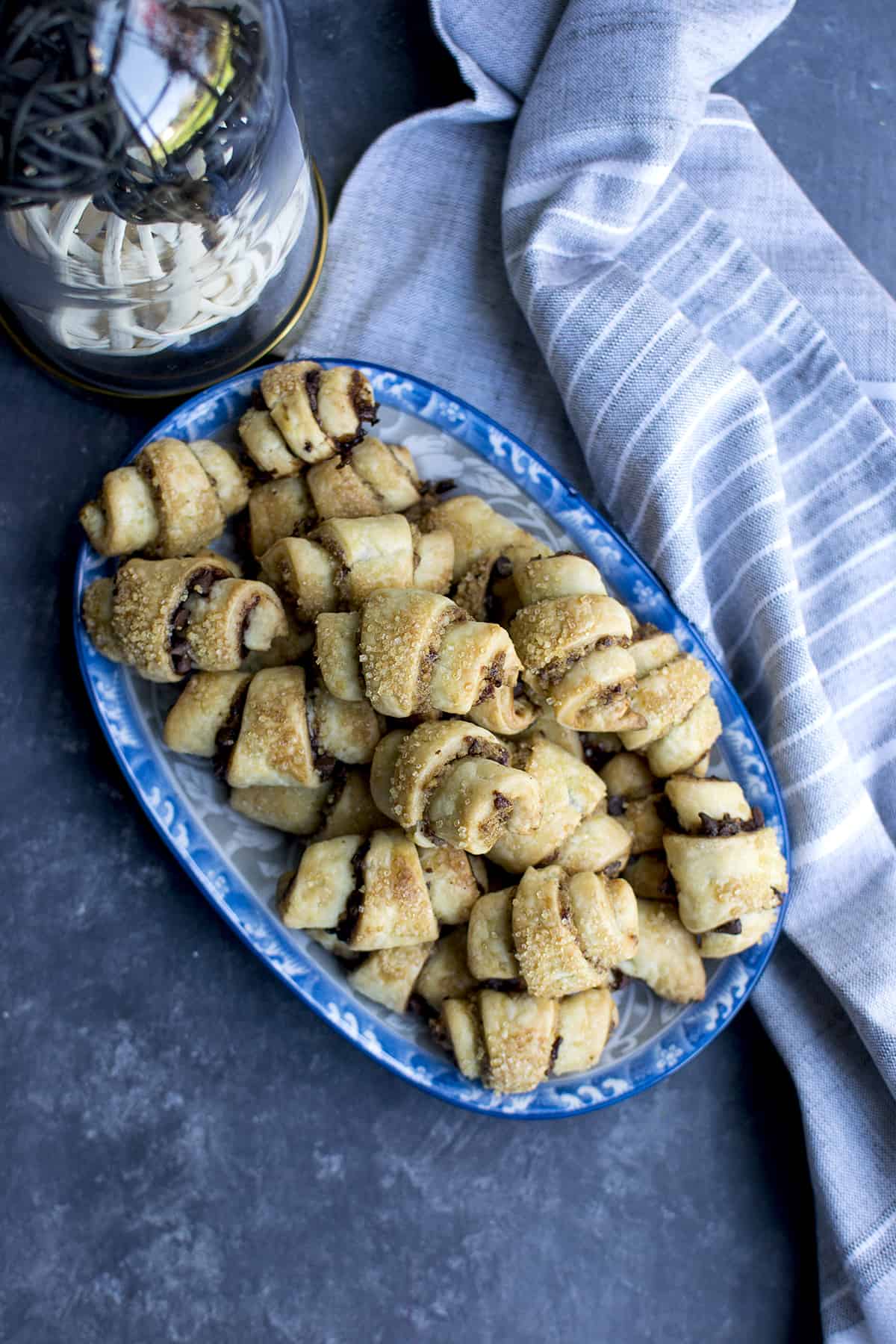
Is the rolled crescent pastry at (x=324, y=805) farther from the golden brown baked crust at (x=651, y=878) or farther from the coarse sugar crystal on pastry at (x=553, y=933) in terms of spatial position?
the golden brown baked crust at (x=651, y=878)

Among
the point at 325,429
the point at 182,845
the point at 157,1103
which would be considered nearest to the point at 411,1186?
the point at 157,1103

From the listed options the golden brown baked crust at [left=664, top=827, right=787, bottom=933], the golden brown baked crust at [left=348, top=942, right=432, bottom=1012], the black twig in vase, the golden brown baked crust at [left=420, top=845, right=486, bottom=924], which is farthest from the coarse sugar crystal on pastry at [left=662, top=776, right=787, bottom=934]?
the black twig in vase

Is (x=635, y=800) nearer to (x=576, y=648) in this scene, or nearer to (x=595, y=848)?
(x=595, y=848)

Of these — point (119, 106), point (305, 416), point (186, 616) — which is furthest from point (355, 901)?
point (119, 106)

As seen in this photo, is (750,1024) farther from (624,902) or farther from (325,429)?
(325,429)

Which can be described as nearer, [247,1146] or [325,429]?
[325,429]
